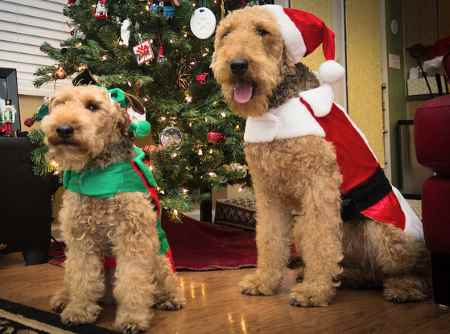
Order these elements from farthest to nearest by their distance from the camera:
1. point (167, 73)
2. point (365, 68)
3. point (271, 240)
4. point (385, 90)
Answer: point (385, 90) < point (365, 68) < point (167, 73) < point (271, 240)

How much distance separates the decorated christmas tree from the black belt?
3.24 feet

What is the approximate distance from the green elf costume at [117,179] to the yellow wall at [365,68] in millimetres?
3472

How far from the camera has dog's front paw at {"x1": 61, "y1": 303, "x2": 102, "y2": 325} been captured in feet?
4.94

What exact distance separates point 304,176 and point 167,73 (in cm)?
145

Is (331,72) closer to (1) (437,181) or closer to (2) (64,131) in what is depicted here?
(1) (437,181)

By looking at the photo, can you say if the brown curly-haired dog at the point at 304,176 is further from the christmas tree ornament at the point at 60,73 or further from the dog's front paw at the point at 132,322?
the christmas tree ornament at the point at 60,73

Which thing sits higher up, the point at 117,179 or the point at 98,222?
the point at 117,179

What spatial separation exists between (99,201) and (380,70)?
450 cm

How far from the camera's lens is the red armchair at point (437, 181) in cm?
146

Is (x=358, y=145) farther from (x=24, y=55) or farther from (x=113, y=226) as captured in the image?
(x=24, y=55)

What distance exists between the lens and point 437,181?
1.52m

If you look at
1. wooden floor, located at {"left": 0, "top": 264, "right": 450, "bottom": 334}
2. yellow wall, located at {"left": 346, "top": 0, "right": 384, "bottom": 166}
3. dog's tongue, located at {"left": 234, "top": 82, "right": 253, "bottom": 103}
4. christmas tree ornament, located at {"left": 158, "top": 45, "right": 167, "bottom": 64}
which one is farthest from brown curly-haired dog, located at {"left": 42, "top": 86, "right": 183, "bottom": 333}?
yellow wall, located at {"left": 346, "top": 0, "right": 384, "bottom": 166}

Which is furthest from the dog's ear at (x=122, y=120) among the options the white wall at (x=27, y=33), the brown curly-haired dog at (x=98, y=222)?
the white wall at (x=27, y=33)

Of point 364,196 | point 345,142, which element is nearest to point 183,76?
point 345,142
